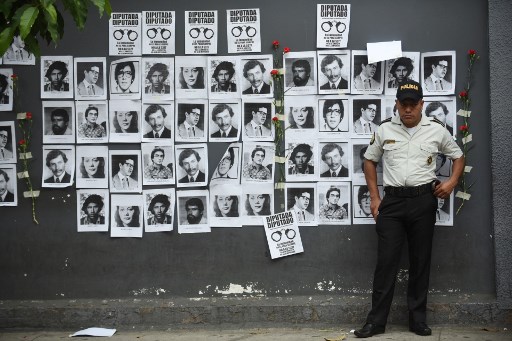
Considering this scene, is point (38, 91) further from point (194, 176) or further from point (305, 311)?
point (305, 311)

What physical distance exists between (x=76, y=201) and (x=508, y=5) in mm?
4184

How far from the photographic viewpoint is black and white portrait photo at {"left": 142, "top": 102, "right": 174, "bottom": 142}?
7375 mm

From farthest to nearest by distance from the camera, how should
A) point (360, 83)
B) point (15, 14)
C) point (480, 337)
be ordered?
point (360, 83) → point (480, 337) → point (15, 14)

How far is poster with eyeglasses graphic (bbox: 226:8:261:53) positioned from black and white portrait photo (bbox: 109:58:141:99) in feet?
2.85

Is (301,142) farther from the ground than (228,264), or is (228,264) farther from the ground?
(301,142)

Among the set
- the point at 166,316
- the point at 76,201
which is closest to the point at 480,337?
the point at 166,316

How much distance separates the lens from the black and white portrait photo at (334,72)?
23.8 ft

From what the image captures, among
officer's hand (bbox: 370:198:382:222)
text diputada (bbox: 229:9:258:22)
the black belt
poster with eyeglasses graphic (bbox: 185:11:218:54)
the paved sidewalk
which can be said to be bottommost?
the paved sidewalk

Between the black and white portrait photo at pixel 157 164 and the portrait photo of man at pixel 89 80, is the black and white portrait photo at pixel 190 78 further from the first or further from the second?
the portrait photo of man at pixel 89 80

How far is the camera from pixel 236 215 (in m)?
7.37

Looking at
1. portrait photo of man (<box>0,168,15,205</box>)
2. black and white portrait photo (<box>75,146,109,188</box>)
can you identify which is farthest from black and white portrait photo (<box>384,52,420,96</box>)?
portrait photo of man (<box>0,168,15,205</box>)

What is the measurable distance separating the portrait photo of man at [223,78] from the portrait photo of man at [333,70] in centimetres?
80

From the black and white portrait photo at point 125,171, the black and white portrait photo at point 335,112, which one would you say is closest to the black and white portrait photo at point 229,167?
the black and white portrait photo at point 125,171

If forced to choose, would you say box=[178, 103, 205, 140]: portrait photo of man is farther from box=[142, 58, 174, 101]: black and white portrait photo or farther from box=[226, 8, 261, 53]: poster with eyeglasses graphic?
box=[226, 8, 261, 53]: poster with eyeglasses graphic
